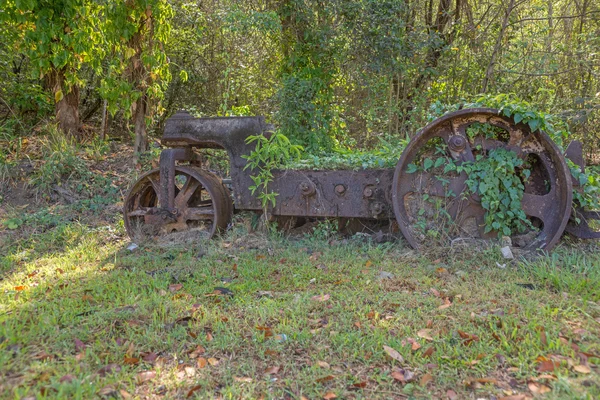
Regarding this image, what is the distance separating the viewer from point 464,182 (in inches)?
167

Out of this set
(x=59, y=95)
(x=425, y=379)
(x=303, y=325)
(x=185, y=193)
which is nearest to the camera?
(x=425, y=379)

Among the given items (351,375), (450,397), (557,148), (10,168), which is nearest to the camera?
(450,397)

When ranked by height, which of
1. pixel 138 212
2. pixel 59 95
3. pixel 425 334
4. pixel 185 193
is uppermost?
pixel 59 95

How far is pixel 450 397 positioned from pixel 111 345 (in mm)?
1804

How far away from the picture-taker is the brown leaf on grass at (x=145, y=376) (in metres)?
2.29

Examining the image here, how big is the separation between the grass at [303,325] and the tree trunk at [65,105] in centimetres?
434

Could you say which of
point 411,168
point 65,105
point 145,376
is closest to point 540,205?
point 411,168

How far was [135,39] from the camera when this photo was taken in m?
7.71

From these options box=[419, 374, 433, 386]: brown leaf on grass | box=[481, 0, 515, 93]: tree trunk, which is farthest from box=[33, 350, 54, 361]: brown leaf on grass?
box=[481, 0, 515, 93]: tree trunk

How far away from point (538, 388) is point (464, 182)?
236cm

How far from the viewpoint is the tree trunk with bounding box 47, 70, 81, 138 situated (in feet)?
25.9

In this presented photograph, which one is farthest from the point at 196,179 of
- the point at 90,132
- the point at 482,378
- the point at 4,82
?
the point at 4,82

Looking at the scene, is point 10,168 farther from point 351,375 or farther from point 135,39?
point 351,375

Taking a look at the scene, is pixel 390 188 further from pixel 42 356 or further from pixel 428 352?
Result: pixel 42 356
